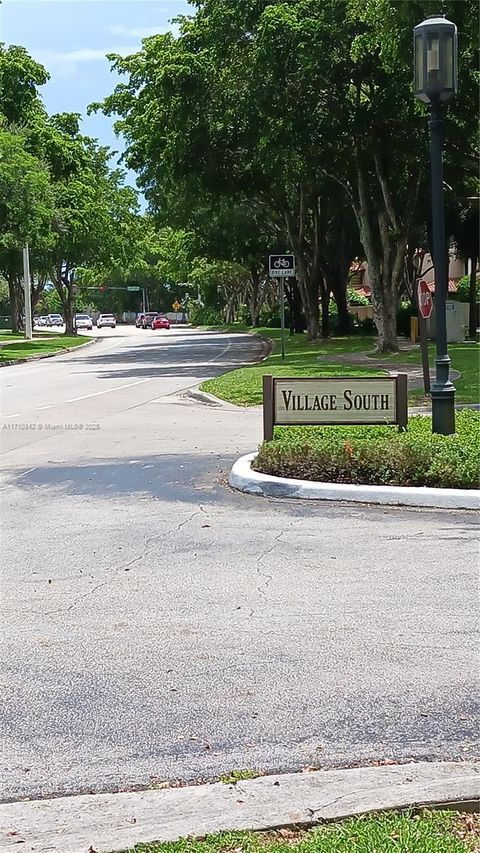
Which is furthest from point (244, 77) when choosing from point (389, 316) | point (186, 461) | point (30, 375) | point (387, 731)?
point (387, 731)

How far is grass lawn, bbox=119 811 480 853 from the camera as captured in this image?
3230 millimetres

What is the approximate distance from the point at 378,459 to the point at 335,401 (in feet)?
4.63

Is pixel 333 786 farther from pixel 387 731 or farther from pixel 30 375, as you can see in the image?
pixel 30 375

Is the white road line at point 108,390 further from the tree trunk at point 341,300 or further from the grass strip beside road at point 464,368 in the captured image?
the tree trunk at point 341,300

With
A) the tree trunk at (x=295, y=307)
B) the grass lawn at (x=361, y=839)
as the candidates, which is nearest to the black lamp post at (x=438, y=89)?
the grass lawn at (x=361, y=839)

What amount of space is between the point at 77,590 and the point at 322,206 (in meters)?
34.7

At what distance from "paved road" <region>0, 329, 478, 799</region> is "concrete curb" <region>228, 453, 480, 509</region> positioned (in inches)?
7.3

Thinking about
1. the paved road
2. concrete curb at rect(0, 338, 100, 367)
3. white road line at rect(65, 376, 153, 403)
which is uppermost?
concrete curb at rect(0, 338, 100, 367)

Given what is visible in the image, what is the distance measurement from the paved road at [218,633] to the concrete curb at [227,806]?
0.18 meters

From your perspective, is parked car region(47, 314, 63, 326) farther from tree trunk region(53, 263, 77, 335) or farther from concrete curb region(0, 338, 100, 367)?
concrete curb region(0, 338, 100, 367)

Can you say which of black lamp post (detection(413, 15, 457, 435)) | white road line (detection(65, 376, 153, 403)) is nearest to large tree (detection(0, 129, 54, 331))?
white road line (detection(65, 376, 153, 403))

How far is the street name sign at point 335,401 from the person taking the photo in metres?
10.6

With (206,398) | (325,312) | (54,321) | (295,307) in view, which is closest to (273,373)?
(206,398)

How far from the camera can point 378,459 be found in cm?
936
